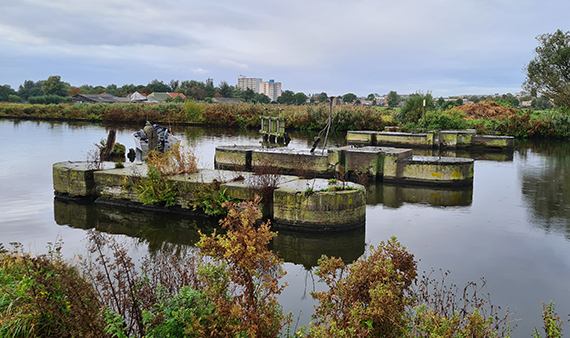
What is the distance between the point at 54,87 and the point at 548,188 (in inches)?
4668

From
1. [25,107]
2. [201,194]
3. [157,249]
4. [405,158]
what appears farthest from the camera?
[25,107]

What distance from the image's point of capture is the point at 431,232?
848cm

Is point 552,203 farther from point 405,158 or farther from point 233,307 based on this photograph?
point 233,307

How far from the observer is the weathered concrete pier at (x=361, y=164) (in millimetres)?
12859

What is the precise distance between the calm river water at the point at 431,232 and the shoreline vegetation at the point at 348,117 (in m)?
15.4

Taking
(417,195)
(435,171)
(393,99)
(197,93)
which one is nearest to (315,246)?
(417,195)

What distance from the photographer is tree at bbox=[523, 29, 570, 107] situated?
34.2 metres

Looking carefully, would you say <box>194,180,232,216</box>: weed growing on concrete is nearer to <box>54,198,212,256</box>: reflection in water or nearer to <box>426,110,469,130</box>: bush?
<box>54,198,212,256</box>: reflection in water

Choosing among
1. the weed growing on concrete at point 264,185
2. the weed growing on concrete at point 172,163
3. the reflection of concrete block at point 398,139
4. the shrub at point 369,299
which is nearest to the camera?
the shrub at point 369,299

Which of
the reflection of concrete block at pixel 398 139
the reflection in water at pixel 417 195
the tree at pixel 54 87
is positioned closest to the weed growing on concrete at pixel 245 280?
the reflection in water at pixel 417 195

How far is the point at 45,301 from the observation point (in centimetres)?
371

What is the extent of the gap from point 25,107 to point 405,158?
53.1m

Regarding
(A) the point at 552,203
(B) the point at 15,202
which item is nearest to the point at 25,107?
(B) the point at 15,202

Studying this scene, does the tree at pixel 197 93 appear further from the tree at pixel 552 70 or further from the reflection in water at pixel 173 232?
the reflection in water at pixel 173 232
